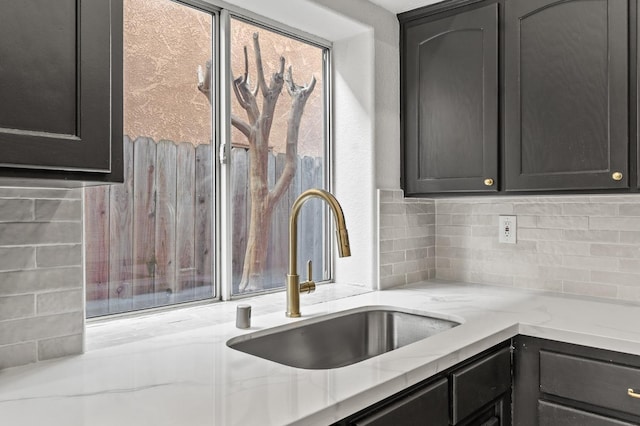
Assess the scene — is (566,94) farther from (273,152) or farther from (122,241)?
(122,241)

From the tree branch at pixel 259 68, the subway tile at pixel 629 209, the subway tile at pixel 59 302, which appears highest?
the tree branch at pixel 259 68

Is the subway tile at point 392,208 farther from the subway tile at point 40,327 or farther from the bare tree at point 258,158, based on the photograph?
the subway tile at point 40,327

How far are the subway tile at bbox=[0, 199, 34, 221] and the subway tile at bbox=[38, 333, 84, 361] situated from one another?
306 mm

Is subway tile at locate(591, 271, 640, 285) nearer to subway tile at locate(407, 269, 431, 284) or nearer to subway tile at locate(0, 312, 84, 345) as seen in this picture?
subway tile at locate(407, 269, 431, 284)

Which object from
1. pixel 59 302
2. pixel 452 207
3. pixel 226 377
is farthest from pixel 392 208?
pixel 59 302

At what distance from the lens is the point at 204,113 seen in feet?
6.22

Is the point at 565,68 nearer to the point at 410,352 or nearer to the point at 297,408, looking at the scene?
the point at 410,352

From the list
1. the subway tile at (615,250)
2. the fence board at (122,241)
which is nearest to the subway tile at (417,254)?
the subway tile at (615,250)

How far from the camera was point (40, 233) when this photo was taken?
1225 mm

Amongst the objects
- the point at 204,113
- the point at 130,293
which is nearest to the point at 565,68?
the point at 204,113

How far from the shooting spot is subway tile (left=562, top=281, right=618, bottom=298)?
2060 millimetres

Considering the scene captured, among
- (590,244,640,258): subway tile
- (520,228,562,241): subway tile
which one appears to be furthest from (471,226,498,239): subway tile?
(590,244,640,258): subway tile

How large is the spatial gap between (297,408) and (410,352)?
0.46 meters

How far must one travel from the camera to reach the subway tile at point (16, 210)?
1.17 meters
